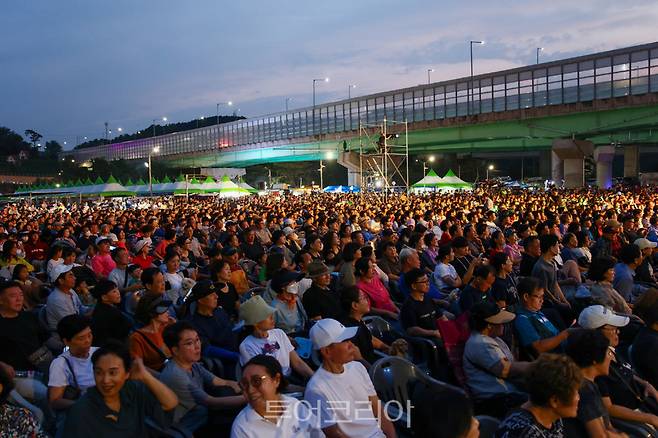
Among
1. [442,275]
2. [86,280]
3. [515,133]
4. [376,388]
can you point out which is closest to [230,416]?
[376,388]

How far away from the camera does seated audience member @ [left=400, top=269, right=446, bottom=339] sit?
21.1 feet

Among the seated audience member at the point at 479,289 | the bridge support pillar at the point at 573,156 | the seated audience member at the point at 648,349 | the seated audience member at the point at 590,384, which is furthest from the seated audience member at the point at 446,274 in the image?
the bridge support pillar at the point at 573,156

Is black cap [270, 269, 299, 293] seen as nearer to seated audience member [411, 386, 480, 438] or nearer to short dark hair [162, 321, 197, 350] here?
short dark hair [162, 321, 197, 350]

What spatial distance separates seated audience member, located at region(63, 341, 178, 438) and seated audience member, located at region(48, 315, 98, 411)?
1.60 ft

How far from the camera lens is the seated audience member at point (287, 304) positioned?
6.44 meters

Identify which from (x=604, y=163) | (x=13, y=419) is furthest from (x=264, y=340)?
(x=604, y=163)

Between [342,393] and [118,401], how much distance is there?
140cm

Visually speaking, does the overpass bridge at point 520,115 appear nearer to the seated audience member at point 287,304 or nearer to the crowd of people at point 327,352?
the crowd of people at point 327,352

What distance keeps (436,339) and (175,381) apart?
2752 millimetres

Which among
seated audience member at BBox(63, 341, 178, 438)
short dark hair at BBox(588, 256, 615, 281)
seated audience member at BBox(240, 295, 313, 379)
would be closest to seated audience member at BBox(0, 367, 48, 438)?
seated audience member at BBox(63, 341, 178, 438)

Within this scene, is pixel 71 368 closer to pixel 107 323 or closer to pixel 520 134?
pixel 107 323

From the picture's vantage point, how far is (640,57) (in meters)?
39.6

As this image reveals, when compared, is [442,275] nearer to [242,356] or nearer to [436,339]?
[436,339]

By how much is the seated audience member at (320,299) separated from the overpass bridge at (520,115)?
1388 inches
